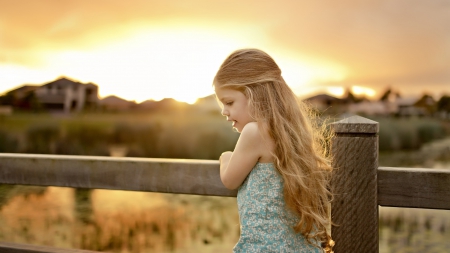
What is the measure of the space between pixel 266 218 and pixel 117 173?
0.79m

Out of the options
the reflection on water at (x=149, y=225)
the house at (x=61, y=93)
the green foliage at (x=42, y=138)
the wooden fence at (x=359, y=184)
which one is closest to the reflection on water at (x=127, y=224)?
the reflection on water at (x=149, y=225)

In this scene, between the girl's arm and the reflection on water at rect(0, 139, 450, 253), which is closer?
the girl's arm

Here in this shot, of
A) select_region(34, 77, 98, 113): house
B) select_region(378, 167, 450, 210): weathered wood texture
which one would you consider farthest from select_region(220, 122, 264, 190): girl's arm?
select_region(34, 77, 98, 113): house

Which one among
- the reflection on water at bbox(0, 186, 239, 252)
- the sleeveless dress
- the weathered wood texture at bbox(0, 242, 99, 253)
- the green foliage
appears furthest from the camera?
the green foliage

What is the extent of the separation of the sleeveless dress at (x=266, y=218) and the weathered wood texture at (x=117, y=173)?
0.70 feet

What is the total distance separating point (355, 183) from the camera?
1678 mm

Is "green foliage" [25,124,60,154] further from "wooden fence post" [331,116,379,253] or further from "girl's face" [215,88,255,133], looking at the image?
"wooden fence post" [331,116,379,253]

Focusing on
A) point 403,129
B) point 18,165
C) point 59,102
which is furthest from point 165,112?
point 59,102

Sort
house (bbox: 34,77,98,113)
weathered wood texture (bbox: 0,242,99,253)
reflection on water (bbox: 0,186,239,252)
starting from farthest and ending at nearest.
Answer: house (bbox: 34,77,98,113) → reflection on water (bbox: 0,186,239,252) → weathered wood texture (bbox: 0,242,99,253)

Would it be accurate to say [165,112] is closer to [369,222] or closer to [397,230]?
[397,230]

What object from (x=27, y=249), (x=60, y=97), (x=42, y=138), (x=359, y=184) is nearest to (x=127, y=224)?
(x=27, y=249)

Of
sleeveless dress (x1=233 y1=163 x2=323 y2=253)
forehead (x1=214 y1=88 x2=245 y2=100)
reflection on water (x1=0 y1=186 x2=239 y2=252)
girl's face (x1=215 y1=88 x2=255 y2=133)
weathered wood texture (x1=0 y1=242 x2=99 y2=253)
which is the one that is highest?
forehead (x1=214 y1=88 x2=245 y2=100)

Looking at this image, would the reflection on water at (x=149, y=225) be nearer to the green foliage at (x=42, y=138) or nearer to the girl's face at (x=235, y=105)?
the green foliage at (x=42, y=138)

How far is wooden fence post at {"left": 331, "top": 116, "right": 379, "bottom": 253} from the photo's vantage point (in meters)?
1.67
